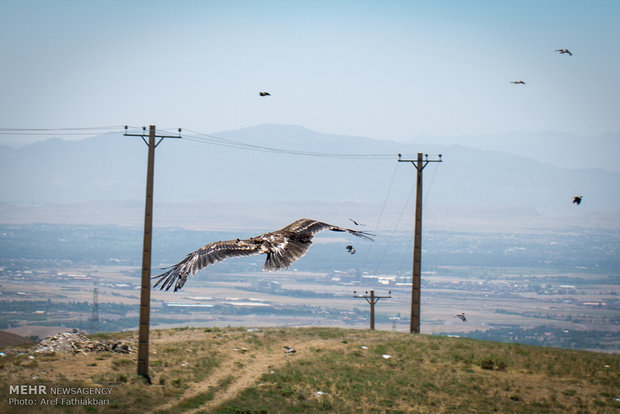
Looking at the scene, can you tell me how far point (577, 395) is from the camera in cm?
3022

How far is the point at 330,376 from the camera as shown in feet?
104

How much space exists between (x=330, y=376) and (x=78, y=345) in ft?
36.7

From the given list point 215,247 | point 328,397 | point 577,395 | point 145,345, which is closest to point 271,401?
point 328,397

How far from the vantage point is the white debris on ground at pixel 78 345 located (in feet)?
106

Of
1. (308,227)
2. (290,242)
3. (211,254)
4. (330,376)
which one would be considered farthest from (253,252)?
(330,376)

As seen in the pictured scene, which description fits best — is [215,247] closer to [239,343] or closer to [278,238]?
[278,238]

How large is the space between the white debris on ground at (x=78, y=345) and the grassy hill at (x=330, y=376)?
0.89 meters

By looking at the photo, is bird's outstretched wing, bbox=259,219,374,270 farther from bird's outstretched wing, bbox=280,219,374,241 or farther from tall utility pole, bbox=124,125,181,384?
tall utility pole, bbox=124,125,181,384

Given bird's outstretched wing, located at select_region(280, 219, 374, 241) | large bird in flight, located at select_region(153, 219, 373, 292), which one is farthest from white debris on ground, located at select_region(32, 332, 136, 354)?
bird's outstretched wing, located at select_region(280, 219, 374, 241)

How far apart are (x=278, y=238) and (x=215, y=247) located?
2.32 m

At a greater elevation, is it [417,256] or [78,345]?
[417,256]

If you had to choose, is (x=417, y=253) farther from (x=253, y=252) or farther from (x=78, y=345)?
(x=78, y=345)

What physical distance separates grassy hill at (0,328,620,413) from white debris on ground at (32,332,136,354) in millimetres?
892

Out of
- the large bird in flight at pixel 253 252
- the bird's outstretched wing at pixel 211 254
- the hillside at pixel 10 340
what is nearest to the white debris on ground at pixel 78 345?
the large bird in flight at pixel 253 252
